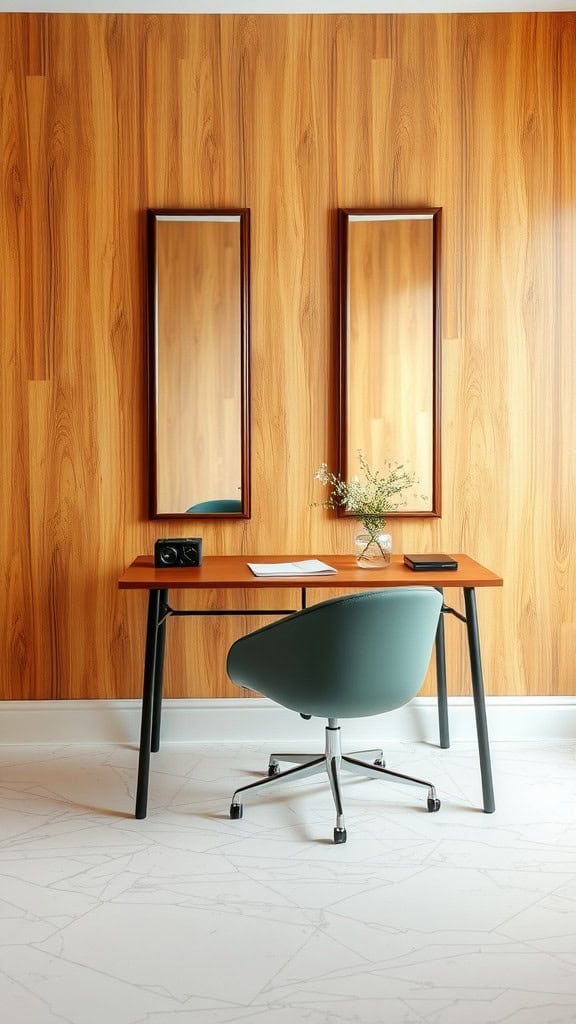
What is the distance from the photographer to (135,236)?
329 centimetres

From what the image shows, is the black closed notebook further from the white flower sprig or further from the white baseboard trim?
the white baseboard trim

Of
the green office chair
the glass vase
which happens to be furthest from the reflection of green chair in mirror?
the green office chair

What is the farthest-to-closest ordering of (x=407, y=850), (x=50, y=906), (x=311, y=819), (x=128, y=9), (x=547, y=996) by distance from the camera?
(x=128, y=9), (x=311, y=819), (x=407, y=850), (x=50, y=906), (x=547, y=996)

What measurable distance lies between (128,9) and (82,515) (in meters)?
1.86

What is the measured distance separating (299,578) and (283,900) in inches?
38.3

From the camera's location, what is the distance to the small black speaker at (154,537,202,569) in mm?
2930

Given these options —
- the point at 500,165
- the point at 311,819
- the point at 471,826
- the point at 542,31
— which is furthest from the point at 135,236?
the point at 471,826

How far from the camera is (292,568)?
2943 millimetres

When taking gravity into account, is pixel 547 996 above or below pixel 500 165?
below

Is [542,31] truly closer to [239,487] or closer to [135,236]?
[135,236]

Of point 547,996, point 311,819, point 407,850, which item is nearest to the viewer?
point 547,996

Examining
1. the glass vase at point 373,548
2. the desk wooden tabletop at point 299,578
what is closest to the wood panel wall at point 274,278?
the glass vase at point 373,548

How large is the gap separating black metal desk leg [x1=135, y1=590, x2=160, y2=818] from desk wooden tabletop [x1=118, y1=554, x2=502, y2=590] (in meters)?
0.08

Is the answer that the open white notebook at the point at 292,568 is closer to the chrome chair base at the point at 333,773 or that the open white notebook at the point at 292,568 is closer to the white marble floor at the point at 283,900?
the chrome chair base at the point at 333,773
